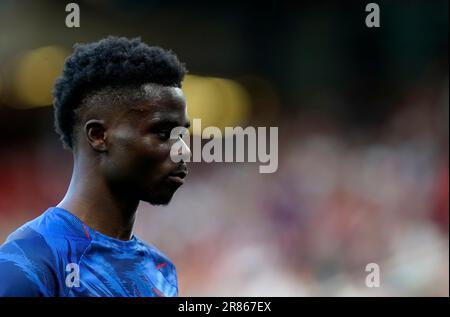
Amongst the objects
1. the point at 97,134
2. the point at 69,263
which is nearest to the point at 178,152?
the point at 97,134

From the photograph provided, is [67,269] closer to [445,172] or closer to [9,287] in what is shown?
[9,287]

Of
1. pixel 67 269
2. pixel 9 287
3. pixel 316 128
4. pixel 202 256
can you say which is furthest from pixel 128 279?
pixel 316 128

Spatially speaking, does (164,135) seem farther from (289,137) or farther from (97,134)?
(289,137)

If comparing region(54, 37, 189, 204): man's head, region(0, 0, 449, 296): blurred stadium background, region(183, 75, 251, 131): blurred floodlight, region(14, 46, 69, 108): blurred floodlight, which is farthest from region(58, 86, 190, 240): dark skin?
region(14, 46, 69, 108): blurred floodlight

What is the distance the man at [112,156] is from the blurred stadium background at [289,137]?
5304 mm

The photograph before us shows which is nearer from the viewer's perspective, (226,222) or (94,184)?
(94,184)

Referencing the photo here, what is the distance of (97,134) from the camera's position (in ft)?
10.7

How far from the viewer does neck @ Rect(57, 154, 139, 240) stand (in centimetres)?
325

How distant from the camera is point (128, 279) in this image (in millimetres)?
3277

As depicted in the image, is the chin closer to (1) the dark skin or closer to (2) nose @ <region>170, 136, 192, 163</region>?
(1) the dark skin

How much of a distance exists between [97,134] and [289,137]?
6056mm

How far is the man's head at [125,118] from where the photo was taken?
3.23m

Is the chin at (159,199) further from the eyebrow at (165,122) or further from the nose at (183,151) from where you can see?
the eyebrow at (165,122)

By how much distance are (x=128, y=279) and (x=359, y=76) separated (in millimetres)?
6623
